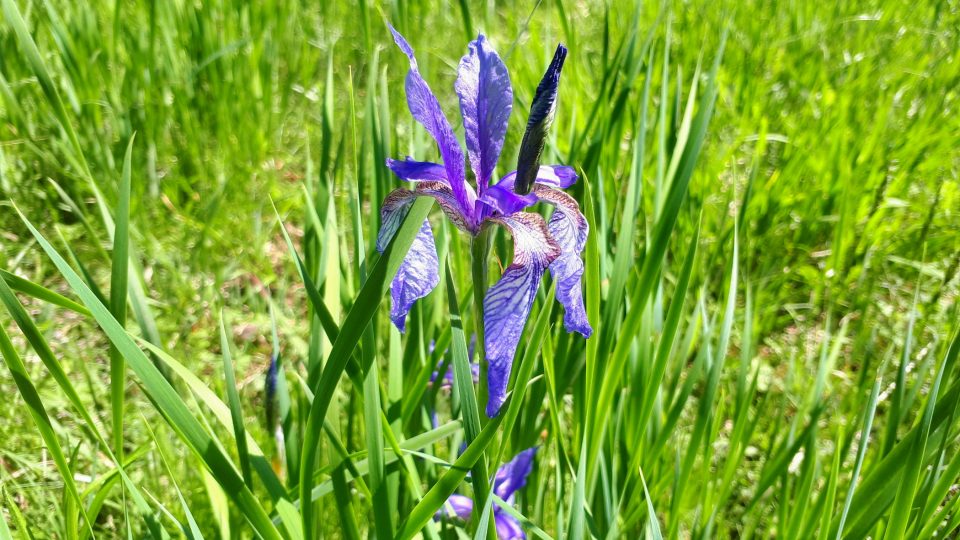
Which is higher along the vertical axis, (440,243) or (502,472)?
(440,243)

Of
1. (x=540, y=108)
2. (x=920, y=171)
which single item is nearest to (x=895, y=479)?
(x=540, y=108)

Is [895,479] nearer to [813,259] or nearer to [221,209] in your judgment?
[813,259]

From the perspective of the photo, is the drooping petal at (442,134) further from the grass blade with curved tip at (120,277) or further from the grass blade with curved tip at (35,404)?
the grass blade with curved tip at (35,404)

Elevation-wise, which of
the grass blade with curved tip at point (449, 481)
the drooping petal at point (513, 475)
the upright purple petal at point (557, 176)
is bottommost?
the drooping petal at point (513, 475)

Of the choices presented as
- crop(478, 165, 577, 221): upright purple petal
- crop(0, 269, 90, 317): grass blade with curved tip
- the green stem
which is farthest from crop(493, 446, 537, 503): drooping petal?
crop(0, 269, 90, 317): grass blade with curved tip

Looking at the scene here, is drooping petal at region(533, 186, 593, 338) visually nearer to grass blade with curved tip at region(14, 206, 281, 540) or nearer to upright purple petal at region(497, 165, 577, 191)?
upright purple petal at region(497, 165, 577, 191)

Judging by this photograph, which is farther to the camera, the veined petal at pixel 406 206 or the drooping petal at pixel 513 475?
the drooping petal at pixel 513 475

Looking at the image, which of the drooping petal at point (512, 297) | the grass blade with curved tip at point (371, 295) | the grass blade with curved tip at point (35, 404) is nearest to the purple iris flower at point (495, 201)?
the drooping petal at point (512, 297)
